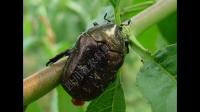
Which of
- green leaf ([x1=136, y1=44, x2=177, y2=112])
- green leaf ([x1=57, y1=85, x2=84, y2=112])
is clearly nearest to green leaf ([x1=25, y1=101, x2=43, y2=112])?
green leaf ([x1=57, y1=85, x2=84, y2=112])

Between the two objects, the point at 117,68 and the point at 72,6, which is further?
the point at 72,6

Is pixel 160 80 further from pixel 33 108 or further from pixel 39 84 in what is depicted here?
pixel 33 108

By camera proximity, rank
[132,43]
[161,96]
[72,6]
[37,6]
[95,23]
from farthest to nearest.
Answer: [72,6] → [37,6] → [95,23] → [132,43] → [161,96]

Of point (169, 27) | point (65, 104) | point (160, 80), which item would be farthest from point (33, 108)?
point (169, 27)

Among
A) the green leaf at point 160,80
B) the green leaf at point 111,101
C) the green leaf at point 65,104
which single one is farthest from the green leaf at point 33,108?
the green leaf at point 160,80

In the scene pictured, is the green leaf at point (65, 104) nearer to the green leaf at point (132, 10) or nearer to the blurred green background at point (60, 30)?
the green leaf at point (132, 10)
